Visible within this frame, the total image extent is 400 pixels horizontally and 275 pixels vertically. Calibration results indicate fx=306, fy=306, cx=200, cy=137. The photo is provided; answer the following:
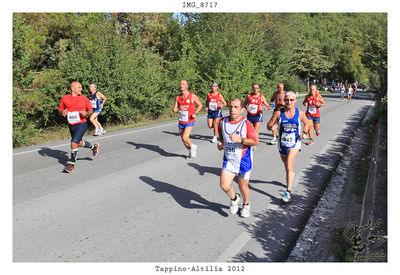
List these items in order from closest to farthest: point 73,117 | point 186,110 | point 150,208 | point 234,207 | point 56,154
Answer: point 234,207 < point 150,208 < point 73,117 < point 186,110 < point 56,154

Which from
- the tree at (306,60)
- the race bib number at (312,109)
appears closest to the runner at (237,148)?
the race bib number at (312,109)

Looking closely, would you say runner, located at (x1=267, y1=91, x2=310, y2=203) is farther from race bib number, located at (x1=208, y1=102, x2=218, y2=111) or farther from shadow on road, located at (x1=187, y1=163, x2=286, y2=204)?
race bib number, located at (x1=208, y1=102, x2=218, y2=111)

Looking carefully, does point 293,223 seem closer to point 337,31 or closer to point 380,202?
point 380,202

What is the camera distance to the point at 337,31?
319ft

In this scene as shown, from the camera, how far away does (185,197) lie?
546cm

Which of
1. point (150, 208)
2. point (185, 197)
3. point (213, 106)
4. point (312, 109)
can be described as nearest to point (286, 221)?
point (185, 197)

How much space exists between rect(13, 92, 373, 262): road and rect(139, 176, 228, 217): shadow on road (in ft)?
0.06

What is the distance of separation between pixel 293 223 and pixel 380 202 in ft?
3.92

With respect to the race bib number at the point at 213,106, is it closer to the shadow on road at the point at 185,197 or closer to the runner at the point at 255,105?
the runner at the point at 255,105

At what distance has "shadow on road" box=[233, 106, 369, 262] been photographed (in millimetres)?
3737

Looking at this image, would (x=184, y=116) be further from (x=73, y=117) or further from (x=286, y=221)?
(x=286, y=221)

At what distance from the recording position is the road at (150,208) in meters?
3.76

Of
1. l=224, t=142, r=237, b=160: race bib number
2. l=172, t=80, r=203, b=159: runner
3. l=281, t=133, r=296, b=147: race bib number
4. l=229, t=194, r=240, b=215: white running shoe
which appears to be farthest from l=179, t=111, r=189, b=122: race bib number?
l=229, t=194, r=240, b=215: white running shoe

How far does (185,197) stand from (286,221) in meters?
1.80
